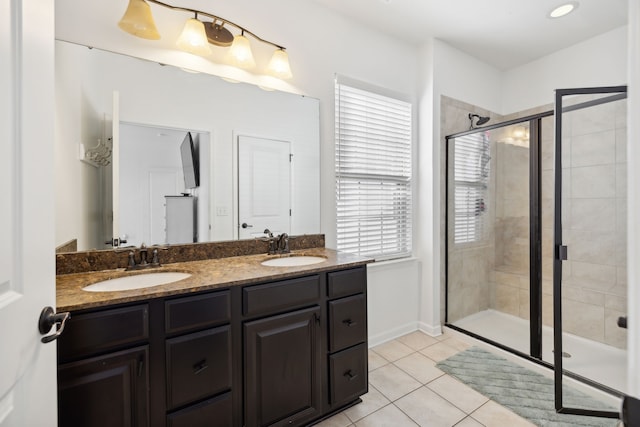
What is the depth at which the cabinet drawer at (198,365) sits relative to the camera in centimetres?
117

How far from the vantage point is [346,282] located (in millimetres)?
1668

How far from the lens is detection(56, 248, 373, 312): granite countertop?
1058 millimetres

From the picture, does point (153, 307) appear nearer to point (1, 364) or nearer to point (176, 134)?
point (1, 364)

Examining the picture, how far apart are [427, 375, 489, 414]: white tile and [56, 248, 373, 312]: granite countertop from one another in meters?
1.04

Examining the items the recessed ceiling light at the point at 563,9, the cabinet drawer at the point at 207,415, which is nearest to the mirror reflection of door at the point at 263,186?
the cabinet drawer at the point at 207,415

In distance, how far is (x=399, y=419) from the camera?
5.43 ft

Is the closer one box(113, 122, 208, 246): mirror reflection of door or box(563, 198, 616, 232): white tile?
box(113, 122, 208, 246): mirror reflection of door

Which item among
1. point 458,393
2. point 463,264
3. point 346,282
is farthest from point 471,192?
point 346,282

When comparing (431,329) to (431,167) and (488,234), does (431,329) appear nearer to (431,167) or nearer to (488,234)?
(488,234)

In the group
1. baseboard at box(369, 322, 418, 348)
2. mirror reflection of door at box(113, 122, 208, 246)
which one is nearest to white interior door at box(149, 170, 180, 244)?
mirror reflection of door at box(113, 122, 208, 246)

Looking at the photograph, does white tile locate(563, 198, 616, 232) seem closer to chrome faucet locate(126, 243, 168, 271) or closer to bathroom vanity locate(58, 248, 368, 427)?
bathroom vanity locate(58, 248, 368, 427)

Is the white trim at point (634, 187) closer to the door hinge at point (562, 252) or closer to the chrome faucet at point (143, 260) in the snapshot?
the door hinge at point (562, 252)

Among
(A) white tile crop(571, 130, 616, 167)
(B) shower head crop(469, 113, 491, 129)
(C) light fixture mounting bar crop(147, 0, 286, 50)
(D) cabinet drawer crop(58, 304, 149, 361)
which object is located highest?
(C) light fixture mounting bar crop(147, 0, 286, 50)

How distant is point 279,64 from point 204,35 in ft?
1.60
